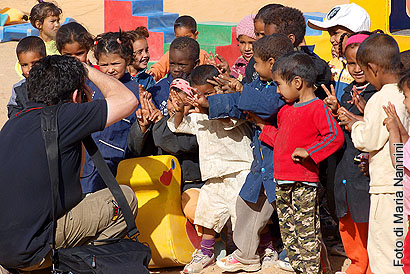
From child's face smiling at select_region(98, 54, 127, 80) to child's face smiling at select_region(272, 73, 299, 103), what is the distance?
5.30 ft

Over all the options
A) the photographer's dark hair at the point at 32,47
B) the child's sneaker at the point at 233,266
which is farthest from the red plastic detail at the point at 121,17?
the child's sneaker at the point at 233,266

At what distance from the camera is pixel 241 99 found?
4.50 meters

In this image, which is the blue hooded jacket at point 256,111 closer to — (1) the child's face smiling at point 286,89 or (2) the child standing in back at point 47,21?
(1) the child's face smiling at point 286,89

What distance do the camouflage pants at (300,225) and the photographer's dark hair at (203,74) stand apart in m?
1.10

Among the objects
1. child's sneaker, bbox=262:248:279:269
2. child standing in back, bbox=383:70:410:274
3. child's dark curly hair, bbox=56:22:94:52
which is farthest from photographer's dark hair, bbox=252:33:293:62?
child's dark curly hair, bbox=56:22:94:52

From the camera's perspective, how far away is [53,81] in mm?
4074

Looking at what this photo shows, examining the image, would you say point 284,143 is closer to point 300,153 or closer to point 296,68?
point 300,153

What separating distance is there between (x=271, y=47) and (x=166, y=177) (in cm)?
132

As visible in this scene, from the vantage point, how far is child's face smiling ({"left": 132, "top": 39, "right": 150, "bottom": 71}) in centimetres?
642

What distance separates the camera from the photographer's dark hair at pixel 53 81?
4070 mm

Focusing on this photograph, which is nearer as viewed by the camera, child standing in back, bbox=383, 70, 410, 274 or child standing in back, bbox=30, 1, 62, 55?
child standing in back, bbox=383, 70, 410, 274

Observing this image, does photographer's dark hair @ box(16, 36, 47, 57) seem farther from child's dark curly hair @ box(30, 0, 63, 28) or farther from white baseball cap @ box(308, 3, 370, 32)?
white baseball cap @ box(308, 3, 370, 32)

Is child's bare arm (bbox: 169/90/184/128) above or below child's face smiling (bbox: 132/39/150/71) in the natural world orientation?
above

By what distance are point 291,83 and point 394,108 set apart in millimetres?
786
